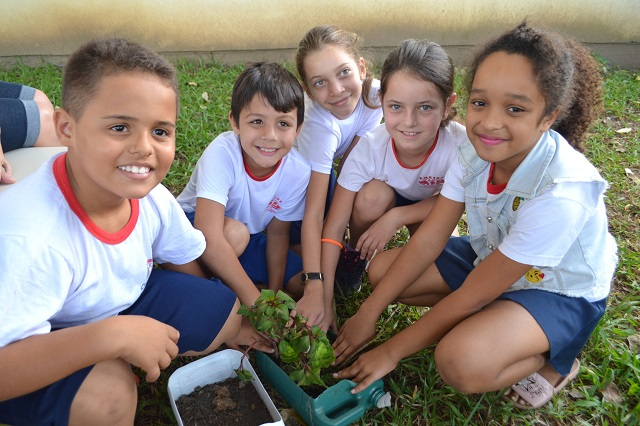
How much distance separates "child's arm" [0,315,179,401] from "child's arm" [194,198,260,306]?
2.03 feet

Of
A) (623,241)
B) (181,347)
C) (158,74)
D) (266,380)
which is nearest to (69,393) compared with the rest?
(181,347)

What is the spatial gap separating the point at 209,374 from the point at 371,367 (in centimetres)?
54

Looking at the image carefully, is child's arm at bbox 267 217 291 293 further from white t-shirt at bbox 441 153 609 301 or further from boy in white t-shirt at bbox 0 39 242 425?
white t-shirt at bbox 441 153 609 301

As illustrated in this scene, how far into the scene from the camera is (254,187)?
7.10 ft

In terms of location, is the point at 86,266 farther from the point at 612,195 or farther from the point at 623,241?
the point at 612,195

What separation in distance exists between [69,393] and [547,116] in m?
1.56

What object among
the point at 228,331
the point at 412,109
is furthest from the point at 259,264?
the point at 412,109

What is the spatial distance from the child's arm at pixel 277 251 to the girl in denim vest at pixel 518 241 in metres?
0.44

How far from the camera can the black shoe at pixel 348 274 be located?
229 centimetres

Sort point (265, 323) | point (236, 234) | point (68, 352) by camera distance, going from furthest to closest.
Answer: point (236, 234) < point (265, 323) < point (68, 352)

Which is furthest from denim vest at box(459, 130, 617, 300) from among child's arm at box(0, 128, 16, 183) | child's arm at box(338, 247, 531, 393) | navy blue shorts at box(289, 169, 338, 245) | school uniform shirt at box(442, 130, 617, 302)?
child's arm at box(0, 128, 16, 183)

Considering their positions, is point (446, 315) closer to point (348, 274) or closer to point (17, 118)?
point (348, 274)

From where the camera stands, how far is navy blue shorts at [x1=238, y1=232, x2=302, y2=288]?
89.5 inches

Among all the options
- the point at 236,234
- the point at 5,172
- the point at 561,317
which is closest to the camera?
the point at 561,317
